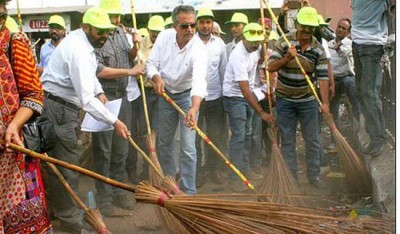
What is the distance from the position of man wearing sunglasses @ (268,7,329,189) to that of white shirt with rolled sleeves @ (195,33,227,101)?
1.06m

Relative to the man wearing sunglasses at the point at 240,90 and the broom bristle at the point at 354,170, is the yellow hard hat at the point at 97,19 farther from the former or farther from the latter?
the broom bristle at the point at 354,170

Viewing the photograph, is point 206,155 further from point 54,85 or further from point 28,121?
point 28,121

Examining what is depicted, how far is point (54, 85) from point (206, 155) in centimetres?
→ 299

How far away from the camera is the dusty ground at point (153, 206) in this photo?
5840mm

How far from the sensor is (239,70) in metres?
7.68

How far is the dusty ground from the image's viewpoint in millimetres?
5840

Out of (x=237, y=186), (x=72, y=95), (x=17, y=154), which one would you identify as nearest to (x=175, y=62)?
(x=72, y=95)

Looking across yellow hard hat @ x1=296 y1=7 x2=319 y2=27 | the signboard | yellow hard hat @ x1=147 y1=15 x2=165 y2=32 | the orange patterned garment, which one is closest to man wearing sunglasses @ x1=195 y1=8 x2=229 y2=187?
yellow hard hat @ x1=147 y1=15 x2=165 y2=32

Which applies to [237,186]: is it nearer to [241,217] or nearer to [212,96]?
[212,96]

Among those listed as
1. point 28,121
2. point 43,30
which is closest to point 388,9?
point 28,121

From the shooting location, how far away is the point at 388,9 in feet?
20.9

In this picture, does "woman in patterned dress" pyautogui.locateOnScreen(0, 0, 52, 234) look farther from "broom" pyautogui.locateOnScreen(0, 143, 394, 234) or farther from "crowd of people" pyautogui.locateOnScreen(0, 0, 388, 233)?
"broom" pyautogui.locateOnScreen(0, 143, 394, 234)

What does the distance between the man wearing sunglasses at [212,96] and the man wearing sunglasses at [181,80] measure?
4.08ft

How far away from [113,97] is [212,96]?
1.62m
